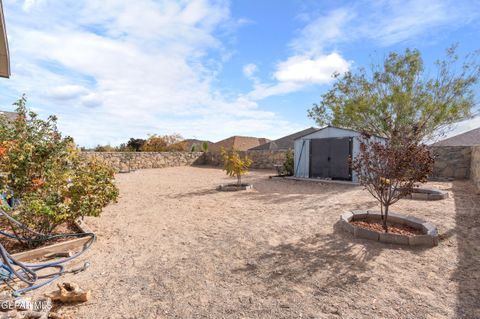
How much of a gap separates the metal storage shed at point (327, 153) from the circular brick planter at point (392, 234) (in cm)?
586

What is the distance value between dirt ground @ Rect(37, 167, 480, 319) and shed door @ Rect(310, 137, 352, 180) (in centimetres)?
542

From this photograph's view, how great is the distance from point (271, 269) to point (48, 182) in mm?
3962

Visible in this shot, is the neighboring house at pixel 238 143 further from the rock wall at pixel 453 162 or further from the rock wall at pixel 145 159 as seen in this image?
the rock wall at pixel 453 162

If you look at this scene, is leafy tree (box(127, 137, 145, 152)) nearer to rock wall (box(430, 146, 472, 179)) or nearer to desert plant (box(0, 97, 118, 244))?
desert plant (box(0, 97, 118, 244))

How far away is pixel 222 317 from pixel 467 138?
59.3 ft

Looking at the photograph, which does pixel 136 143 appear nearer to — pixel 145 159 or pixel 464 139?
pixel 145 159

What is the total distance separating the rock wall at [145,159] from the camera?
16453mm

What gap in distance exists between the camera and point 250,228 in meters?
4.96

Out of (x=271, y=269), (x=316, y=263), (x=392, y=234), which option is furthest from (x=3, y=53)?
(x=392, y=234)

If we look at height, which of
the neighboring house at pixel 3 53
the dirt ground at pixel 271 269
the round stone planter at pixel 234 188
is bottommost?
the dirt ground at pixel 271 269

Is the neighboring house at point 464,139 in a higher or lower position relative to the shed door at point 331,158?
higher

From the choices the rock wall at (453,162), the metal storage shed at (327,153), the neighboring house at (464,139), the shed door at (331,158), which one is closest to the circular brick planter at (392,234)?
the metal storage shed at (327,153)

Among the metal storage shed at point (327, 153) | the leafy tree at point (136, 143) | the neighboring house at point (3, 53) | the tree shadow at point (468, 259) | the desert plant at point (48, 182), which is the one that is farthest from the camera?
the leafy tree at point (136, 143)

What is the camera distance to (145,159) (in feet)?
60.5
